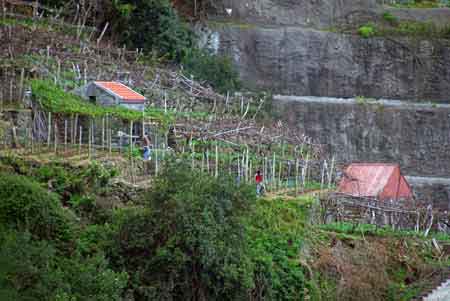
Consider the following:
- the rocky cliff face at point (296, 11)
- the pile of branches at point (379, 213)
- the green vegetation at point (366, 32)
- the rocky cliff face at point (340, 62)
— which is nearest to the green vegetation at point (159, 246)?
the pile of branches at point (379, 213)

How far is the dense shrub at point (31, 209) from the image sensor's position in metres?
20.2

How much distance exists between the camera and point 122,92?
29.0m

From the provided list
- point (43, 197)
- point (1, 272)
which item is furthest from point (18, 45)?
point (1, 272)

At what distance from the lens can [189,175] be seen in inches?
835

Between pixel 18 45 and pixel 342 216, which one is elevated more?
pixel 18 45

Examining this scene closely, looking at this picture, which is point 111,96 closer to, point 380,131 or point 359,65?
point 380,131

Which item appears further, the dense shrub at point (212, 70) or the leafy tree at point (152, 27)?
the dense shrub at point (212, 70)

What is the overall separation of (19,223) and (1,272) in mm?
2388

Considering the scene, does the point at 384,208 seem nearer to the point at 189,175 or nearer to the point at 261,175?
the point at 261,175

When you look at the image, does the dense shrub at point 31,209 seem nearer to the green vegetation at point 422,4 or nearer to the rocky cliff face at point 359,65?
the rocky cliff face at point 359,65

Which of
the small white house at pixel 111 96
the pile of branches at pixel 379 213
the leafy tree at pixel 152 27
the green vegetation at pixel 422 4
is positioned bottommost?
the pile of branches at pixel 379 213

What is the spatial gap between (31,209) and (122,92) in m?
9.21

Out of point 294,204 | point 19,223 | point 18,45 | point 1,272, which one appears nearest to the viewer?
point 1,272

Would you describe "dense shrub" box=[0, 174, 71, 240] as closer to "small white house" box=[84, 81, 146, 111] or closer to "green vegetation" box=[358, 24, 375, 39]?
"small white house" box=[84, 81, 146, 111]
